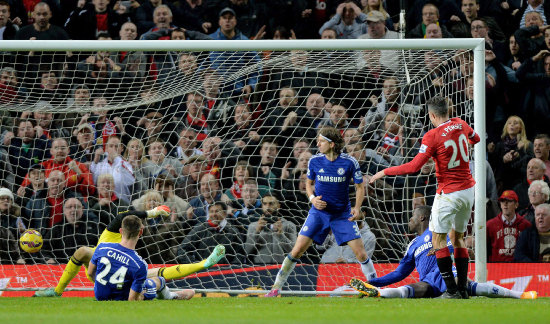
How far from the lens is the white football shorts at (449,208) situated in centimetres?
731

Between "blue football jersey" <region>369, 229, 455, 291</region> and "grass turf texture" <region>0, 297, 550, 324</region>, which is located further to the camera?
"blue football jersey" <region>369, 229, 455, 291</region>

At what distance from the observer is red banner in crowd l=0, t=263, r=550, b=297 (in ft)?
29.7

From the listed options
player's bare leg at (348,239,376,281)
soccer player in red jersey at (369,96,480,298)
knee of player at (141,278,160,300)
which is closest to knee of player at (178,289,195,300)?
knee of player at (141,278,160,300)

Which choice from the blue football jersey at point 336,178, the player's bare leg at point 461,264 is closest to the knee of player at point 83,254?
the blue football jersey at point 336,178

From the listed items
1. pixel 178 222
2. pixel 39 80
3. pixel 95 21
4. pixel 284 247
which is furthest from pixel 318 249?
pixel 95 21

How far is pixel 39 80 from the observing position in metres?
10.3

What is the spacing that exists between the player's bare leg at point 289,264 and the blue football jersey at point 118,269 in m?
1.84

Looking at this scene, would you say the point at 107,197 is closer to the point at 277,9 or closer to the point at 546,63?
the point at 277,9

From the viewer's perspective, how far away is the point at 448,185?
7.38 meters

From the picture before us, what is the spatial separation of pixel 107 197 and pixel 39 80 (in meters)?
1.79

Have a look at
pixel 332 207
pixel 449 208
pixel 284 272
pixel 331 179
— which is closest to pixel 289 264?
pixel 284 272

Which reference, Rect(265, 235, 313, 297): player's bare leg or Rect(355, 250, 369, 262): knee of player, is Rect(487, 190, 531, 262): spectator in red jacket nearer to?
Rect(355, 250, 369, 262): knee of player

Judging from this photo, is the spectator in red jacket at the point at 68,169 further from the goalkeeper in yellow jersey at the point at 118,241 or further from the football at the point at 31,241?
the goalkeeper in yellow jersey at the point at 118,241

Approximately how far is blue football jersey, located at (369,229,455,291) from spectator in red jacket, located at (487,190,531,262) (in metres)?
2.03
